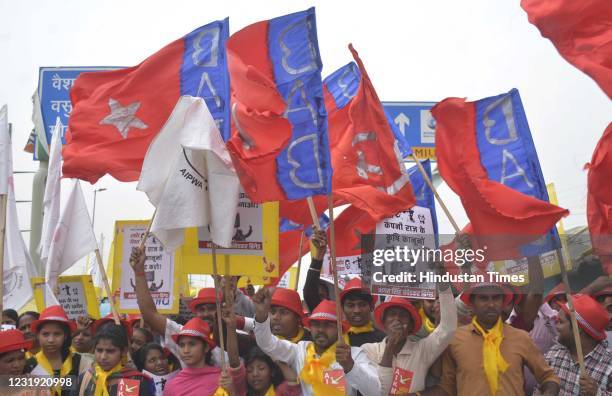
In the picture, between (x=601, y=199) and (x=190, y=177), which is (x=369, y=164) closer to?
(x=190, y=177)

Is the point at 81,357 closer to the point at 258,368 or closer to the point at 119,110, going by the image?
the point at 258,368

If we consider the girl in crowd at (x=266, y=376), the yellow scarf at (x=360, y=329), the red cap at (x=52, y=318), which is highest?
the red cap at (x=52, y=318)

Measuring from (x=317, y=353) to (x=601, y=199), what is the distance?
8.48ft

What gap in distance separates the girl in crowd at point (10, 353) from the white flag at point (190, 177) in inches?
56.9

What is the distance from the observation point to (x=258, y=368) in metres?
6.20

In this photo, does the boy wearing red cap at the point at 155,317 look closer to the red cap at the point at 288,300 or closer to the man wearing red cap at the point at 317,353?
the red cap at the point at 288,300

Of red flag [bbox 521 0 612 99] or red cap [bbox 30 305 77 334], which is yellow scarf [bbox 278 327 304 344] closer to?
red cap [bbox 30 305 77 334]

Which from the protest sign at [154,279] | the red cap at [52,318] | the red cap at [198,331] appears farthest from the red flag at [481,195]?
the red cap at [52,318]

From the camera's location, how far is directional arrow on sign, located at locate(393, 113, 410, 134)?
13.8 meters

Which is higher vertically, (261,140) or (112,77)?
(112,77)

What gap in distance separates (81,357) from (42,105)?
24.3ft

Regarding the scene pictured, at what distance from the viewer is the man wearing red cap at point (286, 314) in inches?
259

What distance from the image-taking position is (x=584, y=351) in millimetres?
5988

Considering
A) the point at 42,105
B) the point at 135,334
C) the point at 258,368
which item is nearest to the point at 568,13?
the point at 258,368
